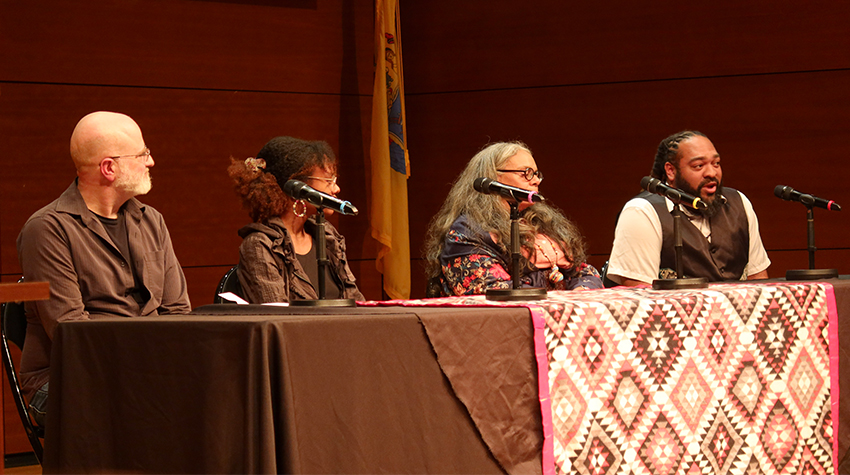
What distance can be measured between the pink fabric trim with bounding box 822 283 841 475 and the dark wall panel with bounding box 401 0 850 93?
8.21 feet

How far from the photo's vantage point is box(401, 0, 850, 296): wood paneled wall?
4.68 m

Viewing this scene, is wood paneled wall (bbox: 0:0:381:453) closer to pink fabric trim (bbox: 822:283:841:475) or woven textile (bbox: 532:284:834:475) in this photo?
woven textile (bbox: 532:284:834:475)

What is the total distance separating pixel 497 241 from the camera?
3.17 meters

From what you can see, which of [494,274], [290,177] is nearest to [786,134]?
[494,274]

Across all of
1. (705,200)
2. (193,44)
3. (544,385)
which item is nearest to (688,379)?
(544,385)

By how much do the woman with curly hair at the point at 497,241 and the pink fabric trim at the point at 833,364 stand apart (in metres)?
0.86

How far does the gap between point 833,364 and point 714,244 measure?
1.06 meters

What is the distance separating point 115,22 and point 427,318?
10.5 ft

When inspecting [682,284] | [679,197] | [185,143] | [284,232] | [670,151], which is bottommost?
[682,284]

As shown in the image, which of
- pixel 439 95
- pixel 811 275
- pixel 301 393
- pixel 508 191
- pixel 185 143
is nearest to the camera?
pixel 301 393

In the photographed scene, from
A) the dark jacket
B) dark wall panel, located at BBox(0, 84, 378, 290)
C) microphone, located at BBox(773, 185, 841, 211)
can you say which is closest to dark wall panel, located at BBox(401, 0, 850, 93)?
dark wall panel, located at BBox(0, 84, 378, 290)

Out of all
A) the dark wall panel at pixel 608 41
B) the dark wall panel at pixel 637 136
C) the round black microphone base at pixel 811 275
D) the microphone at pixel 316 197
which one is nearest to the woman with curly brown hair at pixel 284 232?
the microphone at pixel 316 197

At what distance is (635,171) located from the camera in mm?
4945

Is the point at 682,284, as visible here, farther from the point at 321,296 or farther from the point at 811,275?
the point at 321,296
